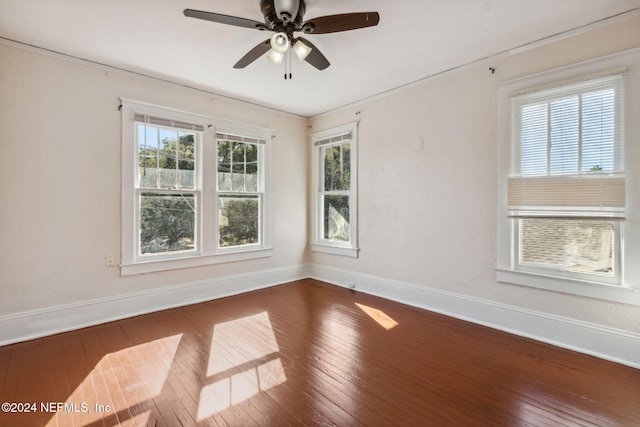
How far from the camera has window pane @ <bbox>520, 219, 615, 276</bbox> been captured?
251cm

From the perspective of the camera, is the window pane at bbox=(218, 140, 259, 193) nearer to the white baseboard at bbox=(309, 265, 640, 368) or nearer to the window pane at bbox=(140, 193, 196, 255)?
the window pane at bbox=(140, 193, 196, 255)

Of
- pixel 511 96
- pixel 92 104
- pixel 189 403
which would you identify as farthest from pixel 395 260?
pixel 92 104

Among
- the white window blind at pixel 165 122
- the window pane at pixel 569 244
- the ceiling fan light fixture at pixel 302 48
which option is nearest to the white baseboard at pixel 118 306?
the white window blind at pixel 165 122

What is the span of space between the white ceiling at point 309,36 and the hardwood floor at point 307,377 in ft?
9.30

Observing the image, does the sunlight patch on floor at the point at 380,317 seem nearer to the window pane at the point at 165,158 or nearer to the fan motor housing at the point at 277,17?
the window pane at the point at 165,158

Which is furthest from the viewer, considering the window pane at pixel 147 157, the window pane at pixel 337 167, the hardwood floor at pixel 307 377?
the window pane at pixel 337 167

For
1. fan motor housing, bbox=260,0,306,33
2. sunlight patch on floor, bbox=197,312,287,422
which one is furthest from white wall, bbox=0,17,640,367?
fan motor housing, bbox=260,0,306,33

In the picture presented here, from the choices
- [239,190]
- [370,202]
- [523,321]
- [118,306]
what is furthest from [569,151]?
[118,306]

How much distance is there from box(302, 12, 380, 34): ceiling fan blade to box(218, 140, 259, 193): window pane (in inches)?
97.5

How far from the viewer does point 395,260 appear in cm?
401

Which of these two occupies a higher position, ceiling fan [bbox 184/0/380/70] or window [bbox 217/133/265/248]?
ceiling fan [bbox 184/0/380/70]

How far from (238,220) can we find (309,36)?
2718 millimetres

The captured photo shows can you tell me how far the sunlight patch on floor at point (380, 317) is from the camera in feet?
10.4

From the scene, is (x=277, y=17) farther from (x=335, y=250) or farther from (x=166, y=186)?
(x=335, y=250)
